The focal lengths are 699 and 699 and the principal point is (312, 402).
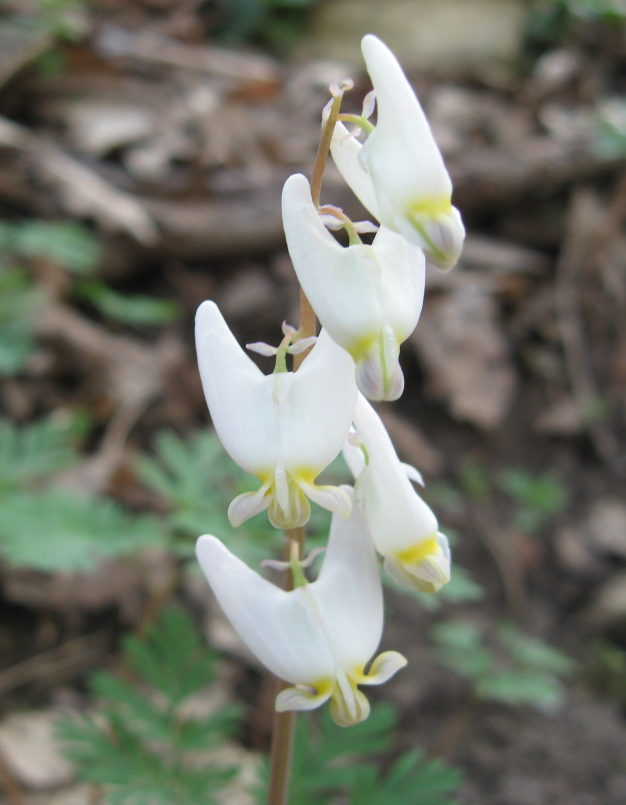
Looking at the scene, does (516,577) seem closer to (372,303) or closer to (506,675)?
(506,675)

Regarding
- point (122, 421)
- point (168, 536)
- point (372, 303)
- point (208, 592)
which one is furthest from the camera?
point (122, 421)

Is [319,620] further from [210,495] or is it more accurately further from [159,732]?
[210,495]

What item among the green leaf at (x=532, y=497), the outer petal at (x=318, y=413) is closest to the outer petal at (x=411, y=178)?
the outer petal at (x=318, y=413)

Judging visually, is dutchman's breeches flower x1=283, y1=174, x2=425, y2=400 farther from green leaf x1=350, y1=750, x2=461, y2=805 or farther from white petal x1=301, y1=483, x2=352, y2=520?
green leaf x1=350, y1=750, x2=461, y2=805

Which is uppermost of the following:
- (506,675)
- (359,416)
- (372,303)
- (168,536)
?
(372,303)

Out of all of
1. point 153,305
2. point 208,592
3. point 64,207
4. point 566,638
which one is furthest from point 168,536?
point 64,207

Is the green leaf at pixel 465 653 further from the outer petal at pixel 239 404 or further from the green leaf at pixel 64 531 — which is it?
the outer petal at pixel 239 404

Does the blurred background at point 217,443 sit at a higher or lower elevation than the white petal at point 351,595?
lower
